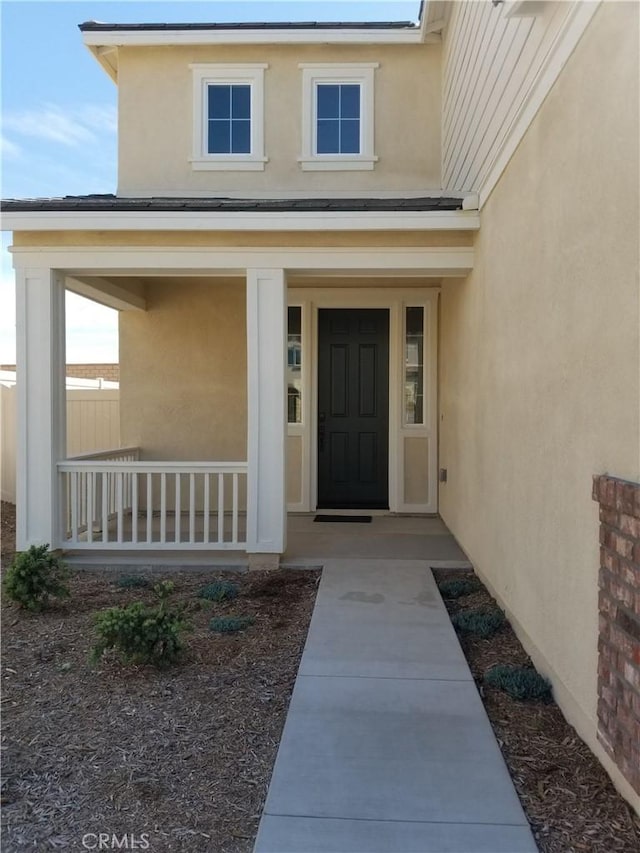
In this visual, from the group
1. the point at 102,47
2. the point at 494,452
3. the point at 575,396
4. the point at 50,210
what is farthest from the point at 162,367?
the point at 575,396

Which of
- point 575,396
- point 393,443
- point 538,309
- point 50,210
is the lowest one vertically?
point 393,443

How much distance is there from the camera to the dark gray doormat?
7.43 metres

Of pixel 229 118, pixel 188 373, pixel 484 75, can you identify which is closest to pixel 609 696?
pixel 484 75

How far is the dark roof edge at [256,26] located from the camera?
7652 mm

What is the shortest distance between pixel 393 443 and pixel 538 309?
4319 millimetres

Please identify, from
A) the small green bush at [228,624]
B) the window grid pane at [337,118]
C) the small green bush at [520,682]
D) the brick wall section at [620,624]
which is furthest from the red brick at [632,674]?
the window grid pane at [337,118]

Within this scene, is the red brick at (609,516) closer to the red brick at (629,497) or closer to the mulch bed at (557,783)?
the red brick at (629,497)

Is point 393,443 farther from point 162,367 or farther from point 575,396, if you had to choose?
point 575,396

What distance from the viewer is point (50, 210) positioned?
218 inches

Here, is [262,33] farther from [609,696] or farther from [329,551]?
[609,696]

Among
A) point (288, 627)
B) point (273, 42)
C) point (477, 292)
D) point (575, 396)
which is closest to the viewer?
point (575, 396)

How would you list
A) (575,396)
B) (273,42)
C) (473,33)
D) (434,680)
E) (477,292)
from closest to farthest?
(575,396)
(434,680)
(477,292)
(473,33)
(273,42)

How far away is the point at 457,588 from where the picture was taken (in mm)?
5078

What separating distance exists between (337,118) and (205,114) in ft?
5.46
